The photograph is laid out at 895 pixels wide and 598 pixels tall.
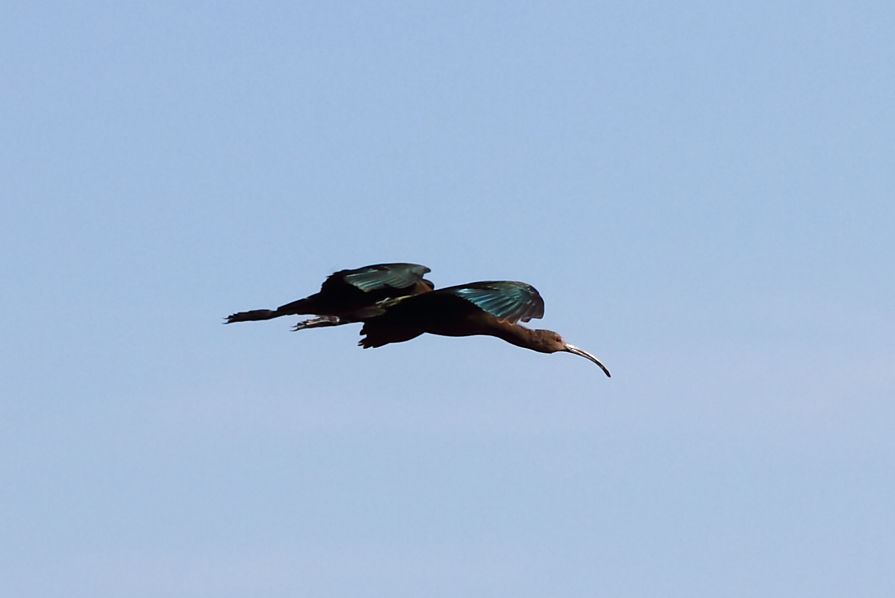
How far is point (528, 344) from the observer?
27359 mm

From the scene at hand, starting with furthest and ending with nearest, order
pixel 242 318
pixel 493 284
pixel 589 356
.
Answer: pixel 589 356
pixel 242 318
pixel 493 284

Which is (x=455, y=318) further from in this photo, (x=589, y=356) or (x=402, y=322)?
(x=589, y=356)

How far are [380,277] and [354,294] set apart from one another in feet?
2.57

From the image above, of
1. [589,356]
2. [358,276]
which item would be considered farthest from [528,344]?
[358,276]

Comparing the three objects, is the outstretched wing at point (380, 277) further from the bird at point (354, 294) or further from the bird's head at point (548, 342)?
the bird's head at point (548, 342)

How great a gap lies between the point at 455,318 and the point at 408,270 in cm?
90

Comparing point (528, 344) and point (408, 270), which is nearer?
point (408, 270)

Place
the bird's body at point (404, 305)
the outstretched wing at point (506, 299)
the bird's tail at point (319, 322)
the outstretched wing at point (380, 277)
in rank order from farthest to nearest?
the bird's tail at point (319, 322) → the outstretched wing at point (380, 277) → the bird's body at point (404, 305) → the outstretched wing at point (506, 299)

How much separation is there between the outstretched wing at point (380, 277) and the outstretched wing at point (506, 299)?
91 centimetres

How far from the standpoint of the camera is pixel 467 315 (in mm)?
25375

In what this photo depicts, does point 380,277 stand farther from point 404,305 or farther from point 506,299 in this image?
point 506,299

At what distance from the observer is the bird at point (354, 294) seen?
81.1 feet

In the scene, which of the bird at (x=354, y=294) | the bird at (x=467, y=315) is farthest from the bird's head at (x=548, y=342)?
the bird at (x=354, y=294)

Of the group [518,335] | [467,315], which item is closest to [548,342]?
[518,335]
